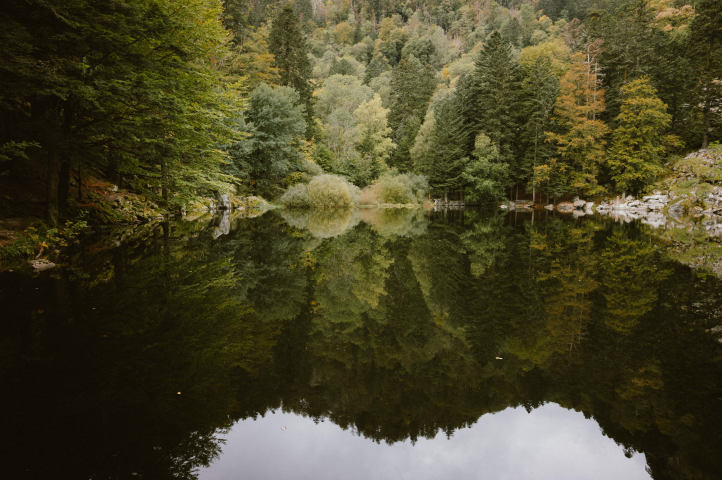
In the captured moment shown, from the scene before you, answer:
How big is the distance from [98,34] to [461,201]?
40040 mm

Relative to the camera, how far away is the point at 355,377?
12.5ft

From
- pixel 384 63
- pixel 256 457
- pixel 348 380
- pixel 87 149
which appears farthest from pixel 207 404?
pixel 384 63

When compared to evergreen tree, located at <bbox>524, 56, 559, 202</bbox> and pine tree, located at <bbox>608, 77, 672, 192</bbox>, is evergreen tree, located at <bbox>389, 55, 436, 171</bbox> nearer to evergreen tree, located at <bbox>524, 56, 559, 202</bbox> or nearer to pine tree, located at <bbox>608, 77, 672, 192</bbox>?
evergreen tree, located at <bbox>524, 56, 559, 202</bbox>

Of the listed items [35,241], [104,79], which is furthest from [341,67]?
[35,241]

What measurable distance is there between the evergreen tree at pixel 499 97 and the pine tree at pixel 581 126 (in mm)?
4017

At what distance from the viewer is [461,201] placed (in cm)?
4512

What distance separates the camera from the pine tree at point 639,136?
31.7 meters

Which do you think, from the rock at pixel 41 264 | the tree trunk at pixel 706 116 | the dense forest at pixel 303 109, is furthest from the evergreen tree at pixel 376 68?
the rock at pixel 41 264

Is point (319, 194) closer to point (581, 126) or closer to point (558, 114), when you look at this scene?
point (581, 126)

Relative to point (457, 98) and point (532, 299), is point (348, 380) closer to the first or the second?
point (532, 299)

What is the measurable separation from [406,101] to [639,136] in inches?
1213

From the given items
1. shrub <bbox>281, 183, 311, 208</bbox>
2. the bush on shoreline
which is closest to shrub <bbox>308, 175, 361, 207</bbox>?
the bush on shoreline

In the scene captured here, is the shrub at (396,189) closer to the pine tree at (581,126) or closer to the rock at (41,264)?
the pine tree at (581,126)

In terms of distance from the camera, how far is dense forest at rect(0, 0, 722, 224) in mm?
9898
